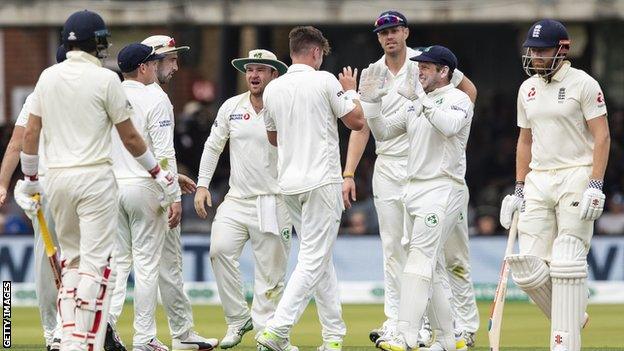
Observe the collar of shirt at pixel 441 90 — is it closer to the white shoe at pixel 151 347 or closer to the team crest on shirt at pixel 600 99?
the team crest on shirt at pixel 600 99

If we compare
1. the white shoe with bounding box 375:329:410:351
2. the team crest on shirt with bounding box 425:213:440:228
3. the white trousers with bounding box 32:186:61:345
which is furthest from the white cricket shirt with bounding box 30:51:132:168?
the white shoe with bounding box 375:329:410:351

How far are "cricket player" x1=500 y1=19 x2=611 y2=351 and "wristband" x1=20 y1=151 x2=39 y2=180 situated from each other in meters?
2.67

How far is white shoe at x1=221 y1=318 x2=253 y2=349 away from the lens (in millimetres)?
9664

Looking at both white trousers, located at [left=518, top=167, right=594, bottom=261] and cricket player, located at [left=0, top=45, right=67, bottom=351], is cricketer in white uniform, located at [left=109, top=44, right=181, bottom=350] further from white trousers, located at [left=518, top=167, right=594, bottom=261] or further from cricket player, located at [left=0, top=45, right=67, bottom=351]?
white trousers, located at [left=518, top=167, right=594, bottom=261]

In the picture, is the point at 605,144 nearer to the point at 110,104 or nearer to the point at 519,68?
the point at 110,104

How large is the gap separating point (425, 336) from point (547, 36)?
7.24 feet

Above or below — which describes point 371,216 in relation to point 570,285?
below

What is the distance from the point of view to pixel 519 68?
19203mm

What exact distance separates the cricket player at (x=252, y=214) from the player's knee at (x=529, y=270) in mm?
1866

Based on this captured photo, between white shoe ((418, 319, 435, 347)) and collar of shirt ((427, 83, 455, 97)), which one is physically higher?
collar of shirt ((427, 83, 455, 97))

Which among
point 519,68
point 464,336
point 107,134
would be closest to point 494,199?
point 519,68

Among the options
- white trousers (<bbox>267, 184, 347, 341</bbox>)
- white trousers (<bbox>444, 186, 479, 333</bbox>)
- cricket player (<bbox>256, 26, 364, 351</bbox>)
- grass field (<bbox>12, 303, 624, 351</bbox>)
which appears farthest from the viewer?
grass field (<bbox>12, 303, 624, 351</bbox>)

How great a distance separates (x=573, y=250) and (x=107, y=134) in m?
2.66

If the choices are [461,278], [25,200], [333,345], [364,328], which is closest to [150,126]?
[25,200]
